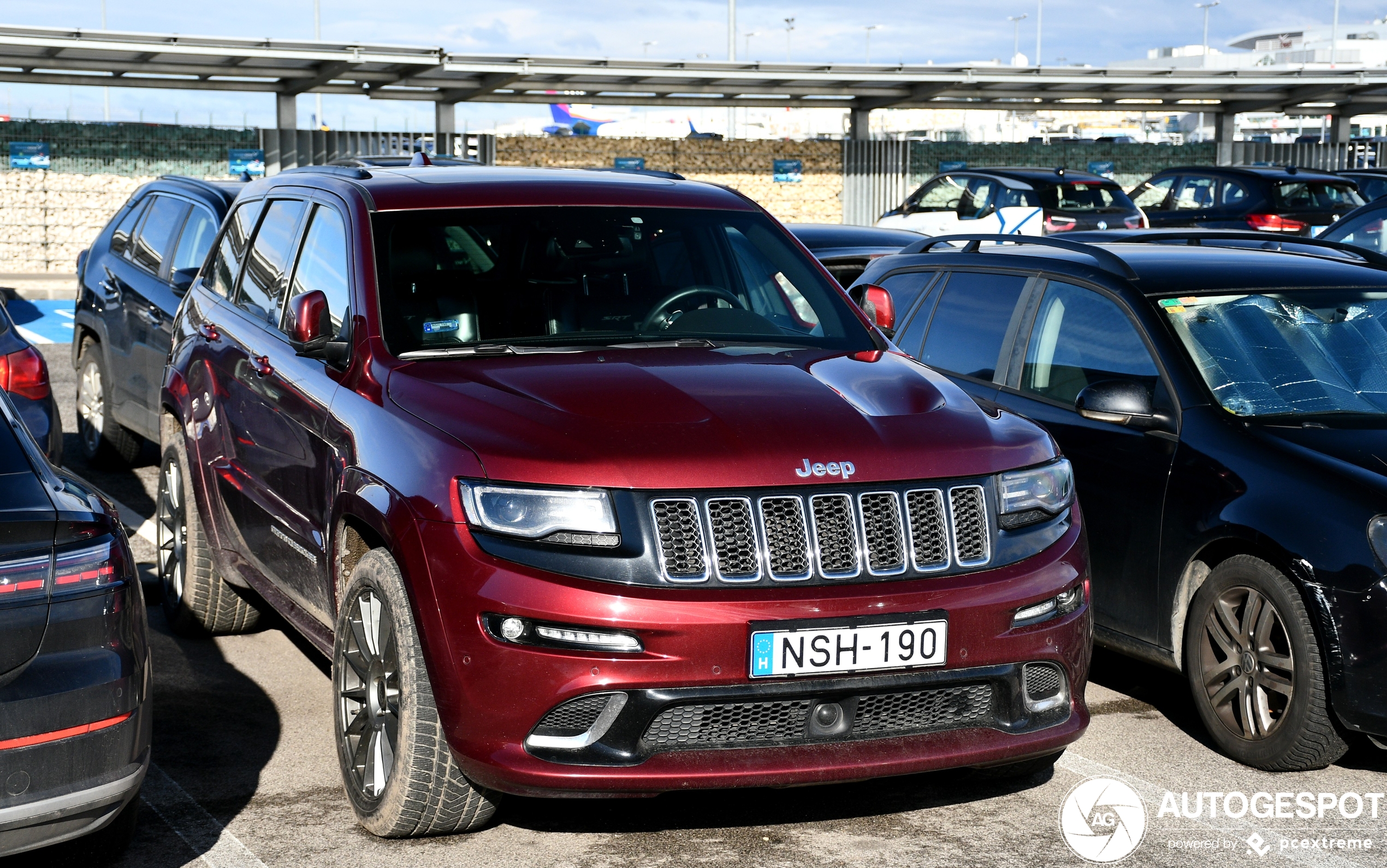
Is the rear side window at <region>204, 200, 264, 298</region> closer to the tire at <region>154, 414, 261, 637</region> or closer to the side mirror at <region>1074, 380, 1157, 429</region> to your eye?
the tire at <region>154, 414, 261, 637</region>

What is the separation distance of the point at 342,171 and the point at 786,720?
2.81 m

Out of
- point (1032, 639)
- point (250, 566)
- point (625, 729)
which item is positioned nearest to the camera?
A: point (625, 729)

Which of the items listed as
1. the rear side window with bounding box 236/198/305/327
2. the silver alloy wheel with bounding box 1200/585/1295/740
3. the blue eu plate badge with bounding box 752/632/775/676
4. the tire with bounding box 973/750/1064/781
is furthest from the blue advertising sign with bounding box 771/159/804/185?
the blue eu plate badge with bounding box 752/632/775/676

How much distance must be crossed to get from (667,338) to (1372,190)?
1711 centimetres

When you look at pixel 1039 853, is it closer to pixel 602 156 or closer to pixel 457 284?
pixel 457 284

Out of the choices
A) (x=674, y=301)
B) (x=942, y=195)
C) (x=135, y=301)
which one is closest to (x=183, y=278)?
(x=135, y=301)

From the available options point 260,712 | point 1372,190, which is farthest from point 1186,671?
point 1372,190

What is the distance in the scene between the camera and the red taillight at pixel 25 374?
706 centimetres

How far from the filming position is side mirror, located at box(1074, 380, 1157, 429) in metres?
5.27

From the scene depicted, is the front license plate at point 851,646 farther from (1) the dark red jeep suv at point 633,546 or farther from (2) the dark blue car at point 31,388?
(2) the dark blue car at point 31,388

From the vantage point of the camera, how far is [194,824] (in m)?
4.25

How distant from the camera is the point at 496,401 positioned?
13.4 feet

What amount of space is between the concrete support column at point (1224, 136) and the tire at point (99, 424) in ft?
87.5

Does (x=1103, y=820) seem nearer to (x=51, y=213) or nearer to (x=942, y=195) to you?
(x=942, y=195)
